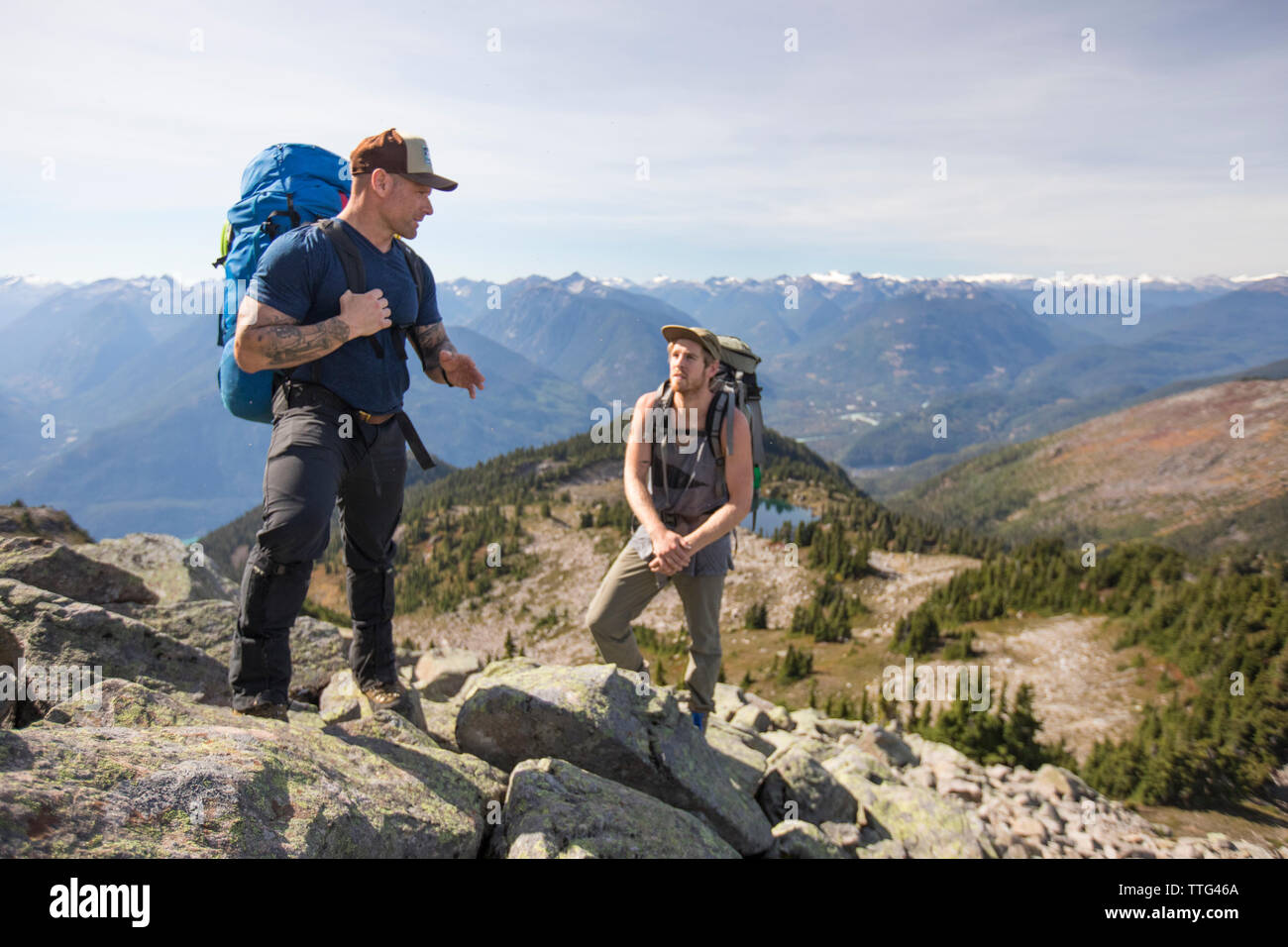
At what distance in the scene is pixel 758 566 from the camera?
61594 millimetres

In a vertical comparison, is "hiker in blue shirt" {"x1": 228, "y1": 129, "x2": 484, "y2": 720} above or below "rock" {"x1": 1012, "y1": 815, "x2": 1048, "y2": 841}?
above

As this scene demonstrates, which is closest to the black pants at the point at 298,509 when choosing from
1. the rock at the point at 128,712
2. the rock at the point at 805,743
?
the rock at the point at 128,712

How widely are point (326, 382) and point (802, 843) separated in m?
6.16

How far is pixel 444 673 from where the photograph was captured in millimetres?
12383

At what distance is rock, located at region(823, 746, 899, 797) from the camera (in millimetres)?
9169

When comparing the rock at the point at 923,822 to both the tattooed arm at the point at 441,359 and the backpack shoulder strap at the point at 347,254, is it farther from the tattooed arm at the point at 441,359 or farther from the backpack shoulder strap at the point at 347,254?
the backpack shoulder strap at the point at 347,254

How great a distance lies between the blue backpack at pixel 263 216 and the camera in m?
4.82

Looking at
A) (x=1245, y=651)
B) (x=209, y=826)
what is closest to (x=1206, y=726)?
(x=1245, y=651)

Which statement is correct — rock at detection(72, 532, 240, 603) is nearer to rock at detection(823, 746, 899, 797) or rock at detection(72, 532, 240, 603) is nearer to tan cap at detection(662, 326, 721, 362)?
tan cap at detection(662, 326, 721, 362)

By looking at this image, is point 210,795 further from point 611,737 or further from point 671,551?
point 671,551

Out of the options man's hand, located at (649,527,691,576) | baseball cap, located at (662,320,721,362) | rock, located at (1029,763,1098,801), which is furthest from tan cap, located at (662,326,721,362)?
rock, located at (1029,763,1098,801)

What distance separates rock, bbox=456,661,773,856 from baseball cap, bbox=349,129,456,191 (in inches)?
188
